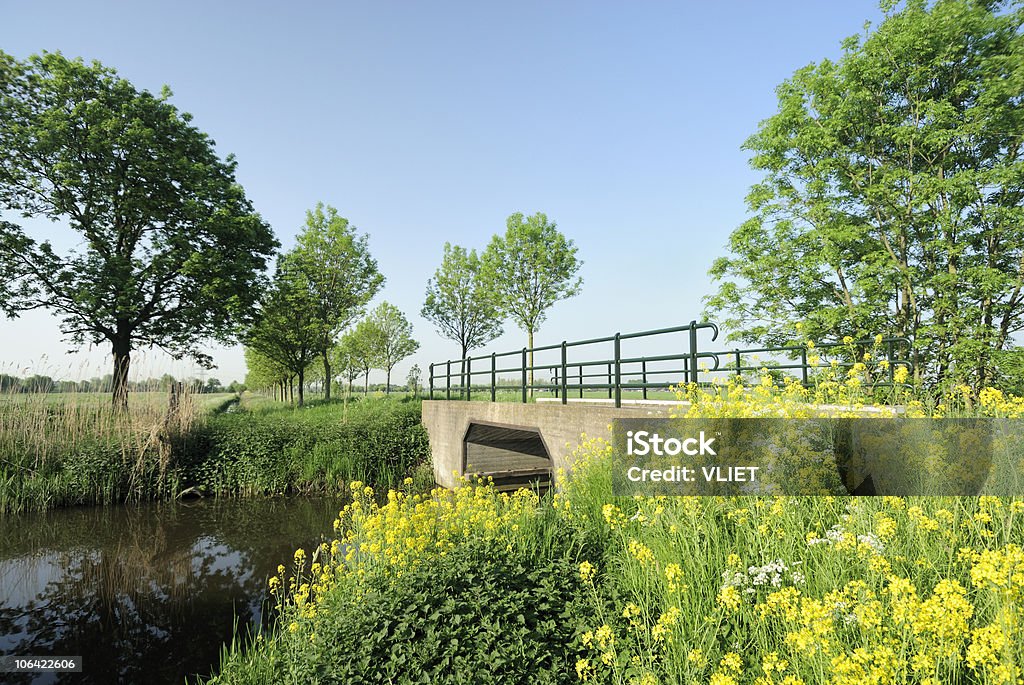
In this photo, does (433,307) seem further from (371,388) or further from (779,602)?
(779,602)

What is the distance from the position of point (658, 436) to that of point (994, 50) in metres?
17.8

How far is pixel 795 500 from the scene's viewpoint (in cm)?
490

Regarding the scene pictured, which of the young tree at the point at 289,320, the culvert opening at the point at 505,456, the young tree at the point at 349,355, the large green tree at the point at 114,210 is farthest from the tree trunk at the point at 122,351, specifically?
the young tree at the point at 349,355

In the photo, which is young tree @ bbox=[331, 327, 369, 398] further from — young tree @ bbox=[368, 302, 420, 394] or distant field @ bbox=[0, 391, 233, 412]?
distant field @ bbox=[0, 391, 233, 412]

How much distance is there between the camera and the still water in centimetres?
701

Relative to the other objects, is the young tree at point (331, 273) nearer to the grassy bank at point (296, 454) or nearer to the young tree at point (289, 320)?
the young tree at point (289, 320)

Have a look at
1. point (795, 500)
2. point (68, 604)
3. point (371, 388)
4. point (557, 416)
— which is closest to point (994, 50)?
point (557, 416)

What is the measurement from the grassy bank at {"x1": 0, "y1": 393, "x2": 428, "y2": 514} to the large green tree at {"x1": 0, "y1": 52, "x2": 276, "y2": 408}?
3975mm

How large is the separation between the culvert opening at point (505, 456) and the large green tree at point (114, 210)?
13.4 metres

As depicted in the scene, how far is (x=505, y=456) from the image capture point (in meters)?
17.3

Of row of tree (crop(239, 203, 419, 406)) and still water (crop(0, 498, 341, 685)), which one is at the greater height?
row of tree (crop(239, 203, 419, 406))

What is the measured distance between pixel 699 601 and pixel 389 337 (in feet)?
143

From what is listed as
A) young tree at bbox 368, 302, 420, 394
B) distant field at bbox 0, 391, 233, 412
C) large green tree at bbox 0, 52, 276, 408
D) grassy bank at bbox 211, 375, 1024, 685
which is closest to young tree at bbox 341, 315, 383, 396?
young tree at bbox 368, 302, 420, 394

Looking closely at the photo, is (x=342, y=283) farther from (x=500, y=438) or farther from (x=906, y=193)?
(x=906, y=193)
